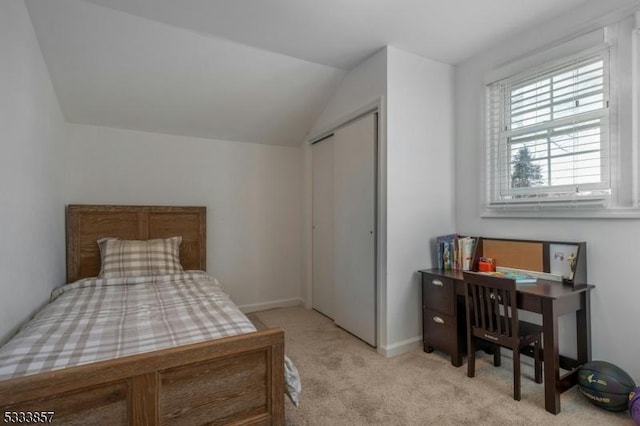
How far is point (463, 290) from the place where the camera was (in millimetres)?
2191

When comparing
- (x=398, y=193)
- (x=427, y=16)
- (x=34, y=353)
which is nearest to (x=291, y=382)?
(x=34, y=353)

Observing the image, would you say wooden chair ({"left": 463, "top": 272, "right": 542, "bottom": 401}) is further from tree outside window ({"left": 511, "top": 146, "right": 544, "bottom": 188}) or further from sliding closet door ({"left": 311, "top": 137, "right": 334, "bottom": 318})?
sliding closet door ({"left": 311, "top": 137, "right": 334, "bottom": 318})

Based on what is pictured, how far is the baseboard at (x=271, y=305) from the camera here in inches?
142

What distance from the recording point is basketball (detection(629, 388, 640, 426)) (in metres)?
1.49

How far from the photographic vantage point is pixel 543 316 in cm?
175

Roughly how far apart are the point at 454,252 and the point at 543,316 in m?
0.87

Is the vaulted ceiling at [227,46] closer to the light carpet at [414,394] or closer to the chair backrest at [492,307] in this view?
the chair backrest at [492,307]

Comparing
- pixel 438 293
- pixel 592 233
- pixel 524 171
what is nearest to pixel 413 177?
pixel 524 171

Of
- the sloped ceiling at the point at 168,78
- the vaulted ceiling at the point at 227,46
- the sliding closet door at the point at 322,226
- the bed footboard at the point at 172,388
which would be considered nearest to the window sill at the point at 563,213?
the vaulted ceiling at the point at 227,46

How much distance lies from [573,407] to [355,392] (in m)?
1.22

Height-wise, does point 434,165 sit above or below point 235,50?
below

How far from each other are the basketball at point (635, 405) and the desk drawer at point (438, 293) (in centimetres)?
95

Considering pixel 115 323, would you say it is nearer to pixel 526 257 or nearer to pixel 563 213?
pixel 526 257

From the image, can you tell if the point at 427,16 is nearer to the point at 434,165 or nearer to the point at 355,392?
the point at 434,165
